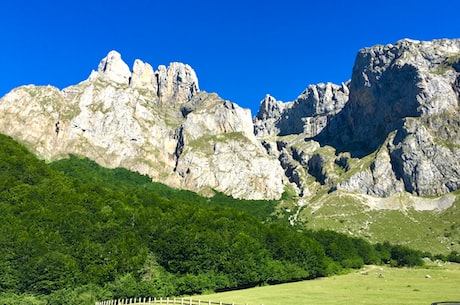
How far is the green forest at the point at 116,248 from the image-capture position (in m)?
79.8

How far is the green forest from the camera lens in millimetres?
79812

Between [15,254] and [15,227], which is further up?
[15,227]

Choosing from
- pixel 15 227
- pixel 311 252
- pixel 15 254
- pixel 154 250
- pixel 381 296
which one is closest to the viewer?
pixel 381 296

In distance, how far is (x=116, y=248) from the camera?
9400cm

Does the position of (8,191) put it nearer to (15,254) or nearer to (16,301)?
(15,254)

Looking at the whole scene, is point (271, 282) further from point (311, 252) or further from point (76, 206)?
point (76, 206)

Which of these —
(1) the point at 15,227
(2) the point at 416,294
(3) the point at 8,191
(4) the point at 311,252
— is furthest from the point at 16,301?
(4) the point at 311,252

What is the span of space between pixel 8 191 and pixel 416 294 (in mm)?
105808

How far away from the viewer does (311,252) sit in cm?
13275

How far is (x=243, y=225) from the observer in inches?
5266

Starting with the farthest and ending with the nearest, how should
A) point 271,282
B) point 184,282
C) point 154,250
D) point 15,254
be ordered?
point 271,282 → point 154,250 → point 184,282 → point 15,254

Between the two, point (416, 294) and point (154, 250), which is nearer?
point (416, 294)

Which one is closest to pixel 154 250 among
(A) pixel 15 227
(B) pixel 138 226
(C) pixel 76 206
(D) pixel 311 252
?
(B) pixel 138 226

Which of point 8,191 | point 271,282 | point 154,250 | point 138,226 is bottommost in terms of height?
point 271,282
